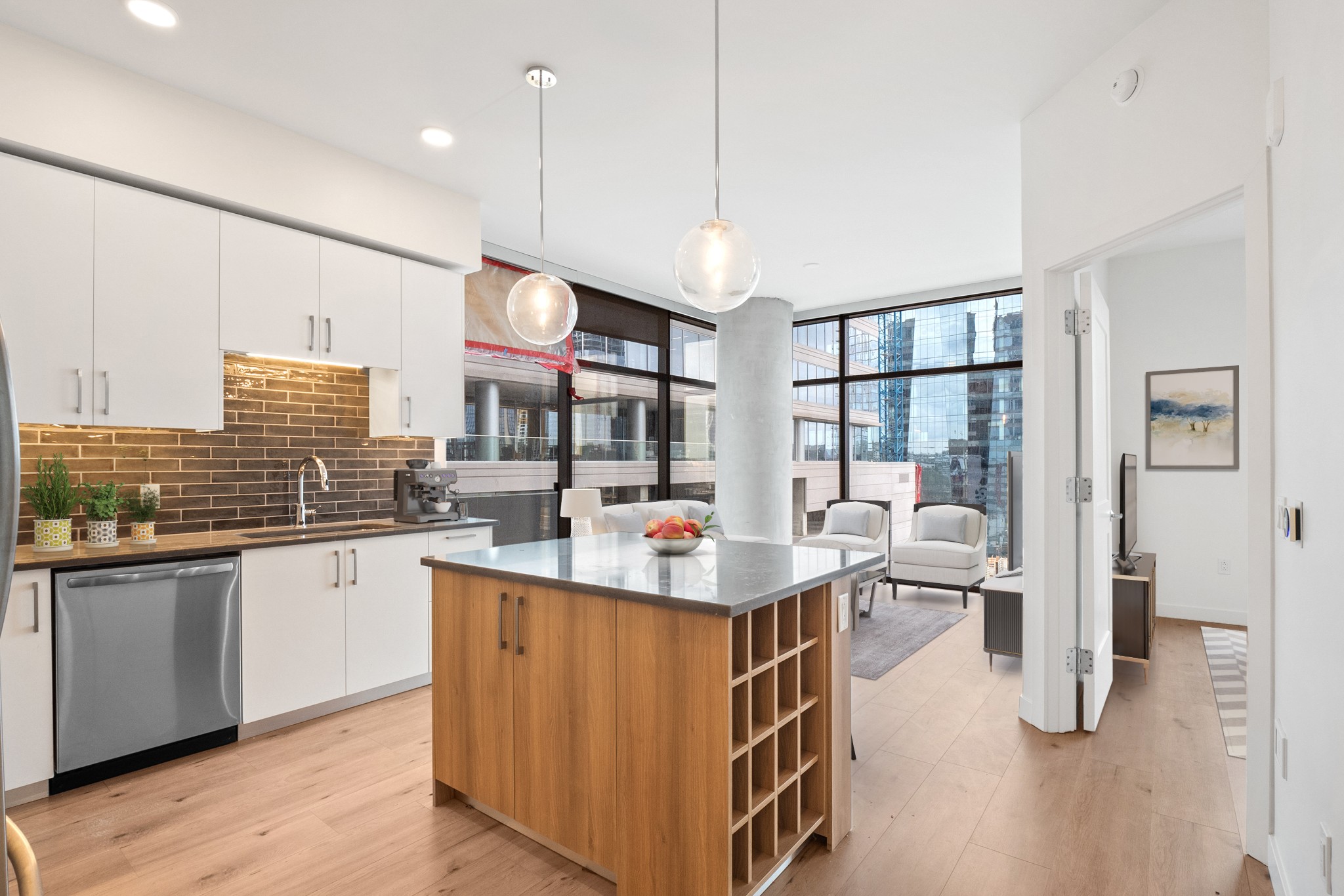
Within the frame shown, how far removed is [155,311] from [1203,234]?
6.33m

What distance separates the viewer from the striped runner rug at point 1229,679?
3189 mm

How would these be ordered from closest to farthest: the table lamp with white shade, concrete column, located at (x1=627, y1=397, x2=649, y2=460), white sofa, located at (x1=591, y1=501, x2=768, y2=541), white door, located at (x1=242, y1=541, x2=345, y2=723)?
white door, located at (x1=242, y1=541, x2=345, y2=723) → the table lamp with white shade → white sofa, located at (x1=591, y1=501, x2=768, y2=541) → concrete column, located at (x1=627, y1=397, x2=649, y2=460)

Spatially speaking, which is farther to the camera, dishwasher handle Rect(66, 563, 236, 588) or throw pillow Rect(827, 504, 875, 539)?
throw pillow Rect(827, 504, 875, 539)

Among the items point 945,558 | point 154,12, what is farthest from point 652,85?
point 945,558

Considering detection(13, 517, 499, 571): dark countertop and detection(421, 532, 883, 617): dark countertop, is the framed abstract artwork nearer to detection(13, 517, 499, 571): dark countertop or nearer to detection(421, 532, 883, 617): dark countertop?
detection(421, 532, 883, 617): dark countertop

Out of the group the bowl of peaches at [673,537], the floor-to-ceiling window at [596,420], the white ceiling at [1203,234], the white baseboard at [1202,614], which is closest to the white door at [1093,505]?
the white ceiling at [1203,234]

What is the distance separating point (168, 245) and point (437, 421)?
1.53 meters

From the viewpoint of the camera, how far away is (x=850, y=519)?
658cm

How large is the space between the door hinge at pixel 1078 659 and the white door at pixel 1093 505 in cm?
3

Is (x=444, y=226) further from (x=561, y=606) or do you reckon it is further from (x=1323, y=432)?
(x=1323, y=432)

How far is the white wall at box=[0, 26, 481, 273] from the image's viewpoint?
8.81ft

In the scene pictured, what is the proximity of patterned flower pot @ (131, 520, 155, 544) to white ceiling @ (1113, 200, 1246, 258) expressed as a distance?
567cm

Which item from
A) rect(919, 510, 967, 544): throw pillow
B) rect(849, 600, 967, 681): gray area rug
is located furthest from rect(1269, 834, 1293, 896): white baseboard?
rect(919, 510, 967, 544): throw pillow

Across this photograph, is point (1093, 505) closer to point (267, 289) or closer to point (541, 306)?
point (541, 306)
